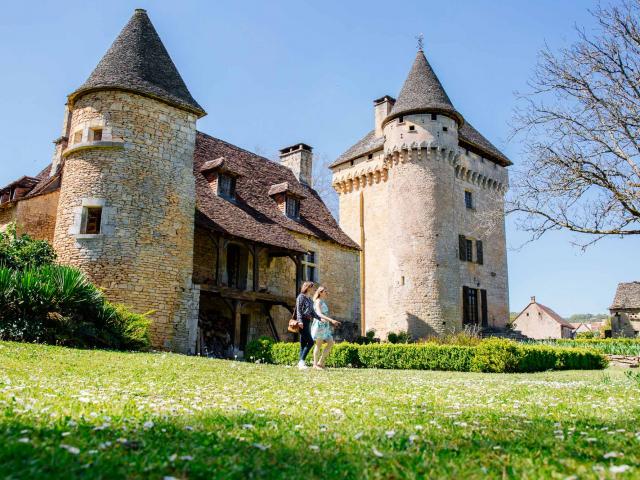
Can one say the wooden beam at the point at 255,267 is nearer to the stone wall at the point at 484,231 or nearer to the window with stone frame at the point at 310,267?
the window with stone frame at the point at 310,267

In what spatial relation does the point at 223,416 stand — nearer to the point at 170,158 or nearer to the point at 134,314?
the point at 134,314

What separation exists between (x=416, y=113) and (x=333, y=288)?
10.1 m

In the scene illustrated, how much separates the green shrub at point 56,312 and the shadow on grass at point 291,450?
8827 mm

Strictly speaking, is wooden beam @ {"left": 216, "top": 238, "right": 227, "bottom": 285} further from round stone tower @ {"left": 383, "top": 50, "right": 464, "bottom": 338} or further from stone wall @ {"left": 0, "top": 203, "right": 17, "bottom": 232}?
round stone tower @ {"left": 383, "top": 50, "right": 464, "bottom": 338}

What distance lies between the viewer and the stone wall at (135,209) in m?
14.6

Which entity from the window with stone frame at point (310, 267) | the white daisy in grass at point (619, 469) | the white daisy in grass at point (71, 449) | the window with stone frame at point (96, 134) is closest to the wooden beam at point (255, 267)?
the window with stone frame at point (310, 267)

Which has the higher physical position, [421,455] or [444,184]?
[444,184]

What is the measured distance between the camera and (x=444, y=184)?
27781 mm

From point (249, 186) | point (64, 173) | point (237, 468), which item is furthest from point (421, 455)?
point (249, 186)

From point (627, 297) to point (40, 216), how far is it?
4662 centimetres

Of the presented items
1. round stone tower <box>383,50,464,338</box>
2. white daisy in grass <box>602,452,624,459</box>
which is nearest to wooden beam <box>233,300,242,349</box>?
round stone tower <box>383,50,464,338</box>

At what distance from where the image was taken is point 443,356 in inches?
559

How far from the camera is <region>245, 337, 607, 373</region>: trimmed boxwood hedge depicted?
13445 mm

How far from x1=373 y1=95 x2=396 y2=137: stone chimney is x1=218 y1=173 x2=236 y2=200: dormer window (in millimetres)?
13862
